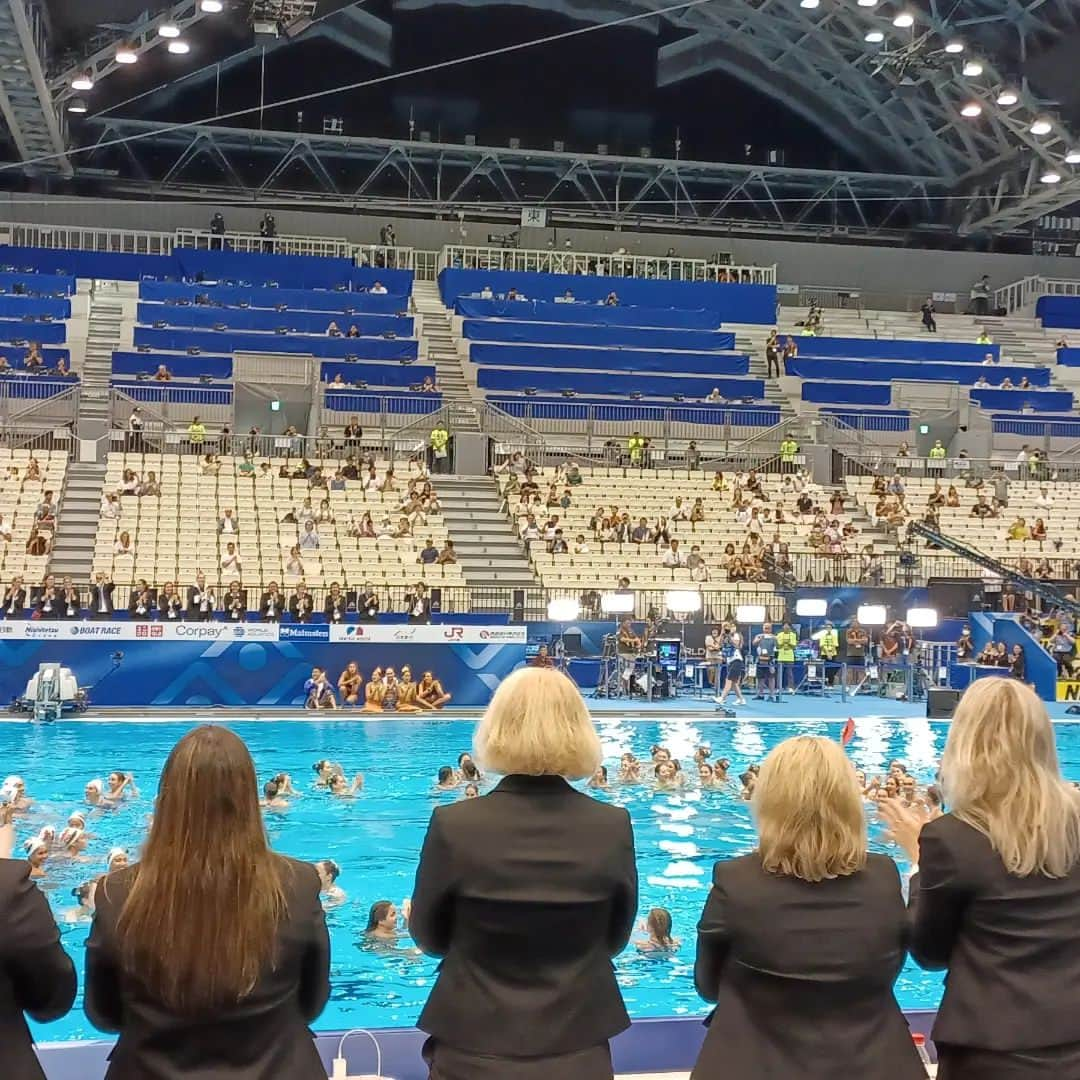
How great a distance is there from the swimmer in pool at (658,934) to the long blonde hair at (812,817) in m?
6.61

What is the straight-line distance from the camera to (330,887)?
10570 millimetres

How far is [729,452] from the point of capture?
1288 inches

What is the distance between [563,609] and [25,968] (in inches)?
808

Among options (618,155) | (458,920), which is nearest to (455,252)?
(618,155)

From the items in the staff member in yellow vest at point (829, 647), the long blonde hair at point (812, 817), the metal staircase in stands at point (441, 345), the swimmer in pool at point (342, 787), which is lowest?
the swimmer in pool at point (342, 787)

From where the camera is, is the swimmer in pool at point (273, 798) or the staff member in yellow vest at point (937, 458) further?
the staff member in yellow vest at point (937, 458)

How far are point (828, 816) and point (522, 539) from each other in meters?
24.1

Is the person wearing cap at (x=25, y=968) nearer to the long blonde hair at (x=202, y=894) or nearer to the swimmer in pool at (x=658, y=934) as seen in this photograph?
the long blonde hair at (x=202, y=894)

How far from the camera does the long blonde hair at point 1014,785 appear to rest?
325 centimetres

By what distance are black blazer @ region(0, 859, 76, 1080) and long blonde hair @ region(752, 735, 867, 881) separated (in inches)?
64.6

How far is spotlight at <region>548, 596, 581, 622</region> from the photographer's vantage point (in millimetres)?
23344

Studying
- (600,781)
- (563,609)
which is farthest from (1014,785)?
(563,609)

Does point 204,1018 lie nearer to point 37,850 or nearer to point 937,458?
point 37,850

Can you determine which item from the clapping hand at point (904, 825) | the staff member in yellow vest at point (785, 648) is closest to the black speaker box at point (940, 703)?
the staff member in yellow vest at point (785, 648)
